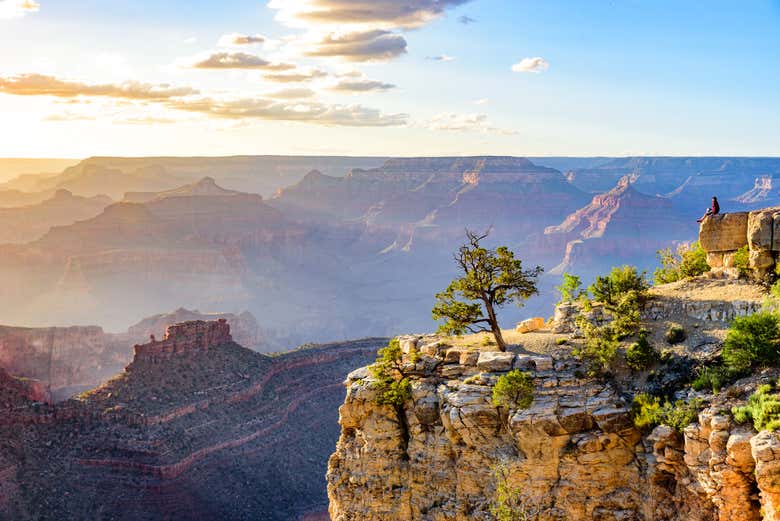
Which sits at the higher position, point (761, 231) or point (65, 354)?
point (761, 231)

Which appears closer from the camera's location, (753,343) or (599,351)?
(753,343)

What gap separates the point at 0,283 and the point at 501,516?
158 metres

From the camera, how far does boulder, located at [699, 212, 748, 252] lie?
30.1 m

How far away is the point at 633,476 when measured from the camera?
82.7 ft

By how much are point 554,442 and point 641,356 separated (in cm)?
416

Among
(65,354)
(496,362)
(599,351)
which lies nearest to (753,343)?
(599,351)

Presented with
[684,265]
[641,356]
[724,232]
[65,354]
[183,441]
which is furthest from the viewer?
[65,354]

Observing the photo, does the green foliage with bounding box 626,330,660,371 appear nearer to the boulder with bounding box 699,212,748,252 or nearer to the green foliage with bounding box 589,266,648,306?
the green foliage with bounding box 589,266,648,306

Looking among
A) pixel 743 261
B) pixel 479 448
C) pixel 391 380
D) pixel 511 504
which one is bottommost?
pixel 511 504

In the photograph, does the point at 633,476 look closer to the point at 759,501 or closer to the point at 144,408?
the point at 759,501

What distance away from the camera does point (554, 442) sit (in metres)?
25.7

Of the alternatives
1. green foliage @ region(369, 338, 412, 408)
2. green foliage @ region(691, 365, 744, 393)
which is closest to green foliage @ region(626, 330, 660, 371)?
green foliage @ region(691, 365, 744, 393)

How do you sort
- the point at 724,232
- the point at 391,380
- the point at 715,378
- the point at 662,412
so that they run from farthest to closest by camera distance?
the point at 724,232 < the point at 391,380 < the point at 715,378 < the point at 662,412

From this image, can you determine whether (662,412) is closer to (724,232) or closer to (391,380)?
(391,380)
